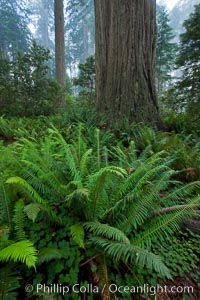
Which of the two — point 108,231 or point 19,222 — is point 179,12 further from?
point 19,222

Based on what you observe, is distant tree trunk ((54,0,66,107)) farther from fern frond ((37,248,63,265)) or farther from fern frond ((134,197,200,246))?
fern frond ((37,248,63,265))

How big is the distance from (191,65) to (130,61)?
2479 mm

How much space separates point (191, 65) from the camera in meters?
5.51

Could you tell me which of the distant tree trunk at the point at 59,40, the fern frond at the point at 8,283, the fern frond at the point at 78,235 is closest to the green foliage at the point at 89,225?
the fern frond at the point at 78,235

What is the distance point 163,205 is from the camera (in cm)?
183

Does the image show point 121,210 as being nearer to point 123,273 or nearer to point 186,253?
point 123,273

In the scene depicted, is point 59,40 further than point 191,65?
Yes

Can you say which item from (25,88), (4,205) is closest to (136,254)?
(4,205)

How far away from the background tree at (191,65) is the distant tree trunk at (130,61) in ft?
4.99

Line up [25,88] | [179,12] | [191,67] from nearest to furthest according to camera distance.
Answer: [191,67], [25,88], [179,12]

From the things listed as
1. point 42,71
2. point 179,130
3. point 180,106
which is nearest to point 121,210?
point 179,130

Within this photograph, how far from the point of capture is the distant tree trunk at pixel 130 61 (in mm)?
3951

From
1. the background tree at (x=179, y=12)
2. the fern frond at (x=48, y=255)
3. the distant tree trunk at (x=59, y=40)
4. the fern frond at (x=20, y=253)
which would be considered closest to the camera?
the fern frond at (x=20, y=253)

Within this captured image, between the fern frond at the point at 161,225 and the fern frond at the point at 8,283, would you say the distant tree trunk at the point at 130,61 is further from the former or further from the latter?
the fern frond at the point at 8,283
